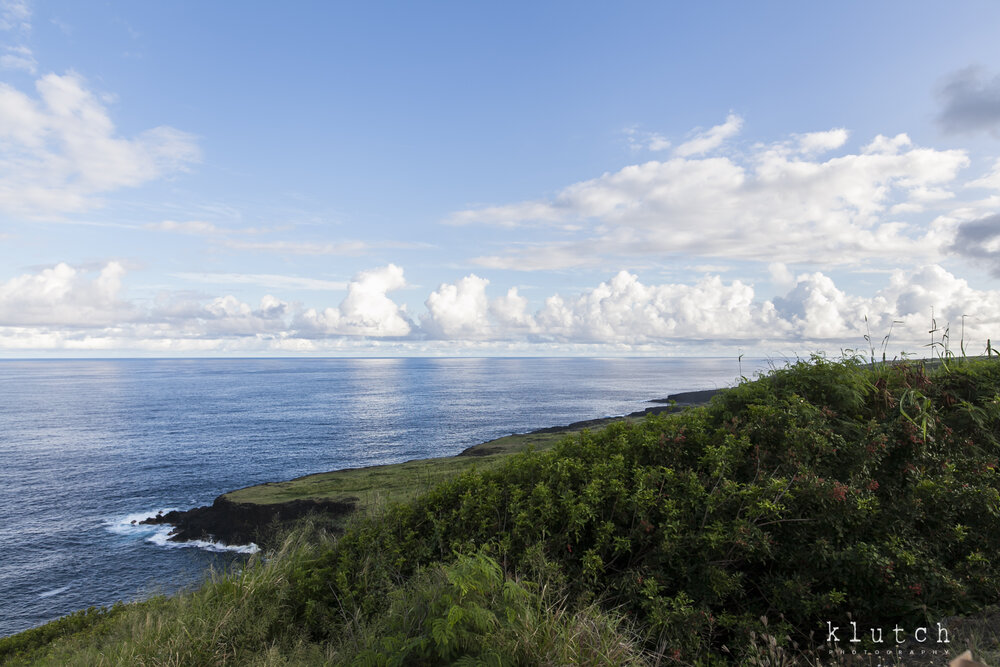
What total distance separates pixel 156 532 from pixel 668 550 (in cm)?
4667

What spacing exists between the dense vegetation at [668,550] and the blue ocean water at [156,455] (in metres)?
2.93

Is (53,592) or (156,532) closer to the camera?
(53,592)

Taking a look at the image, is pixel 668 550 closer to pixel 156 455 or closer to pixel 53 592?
pixel 53 592

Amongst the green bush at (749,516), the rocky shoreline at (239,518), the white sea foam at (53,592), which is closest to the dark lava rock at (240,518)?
the rocky shoreline at (239,518)

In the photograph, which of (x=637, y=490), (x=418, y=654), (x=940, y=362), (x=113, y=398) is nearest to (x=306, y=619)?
(x=418, y=654)

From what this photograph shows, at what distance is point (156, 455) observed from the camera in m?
67.7

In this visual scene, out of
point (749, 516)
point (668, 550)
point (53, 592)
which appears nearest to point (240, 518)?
point (53, 592)

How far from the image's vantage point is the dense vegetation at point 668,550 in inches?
193

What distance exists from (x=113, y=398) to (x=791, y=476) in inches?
6956

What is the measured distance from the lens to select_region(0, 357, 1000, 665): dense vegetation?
491 cm

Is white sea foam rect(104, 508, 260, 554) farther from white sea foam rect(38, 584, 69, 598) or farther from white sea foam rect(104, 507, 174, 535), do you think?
white sea foam rect(38, 584, 69, 598)

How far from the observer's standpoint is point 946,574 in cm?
516

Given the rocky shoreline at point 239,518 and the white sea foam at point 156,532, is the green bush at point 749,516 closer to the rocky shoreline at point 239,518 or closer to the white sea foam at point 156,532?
the rocky shoreline at point 239,518

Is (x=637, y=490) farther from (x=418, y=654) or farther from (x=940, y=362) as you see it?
(x=940, y=362)
